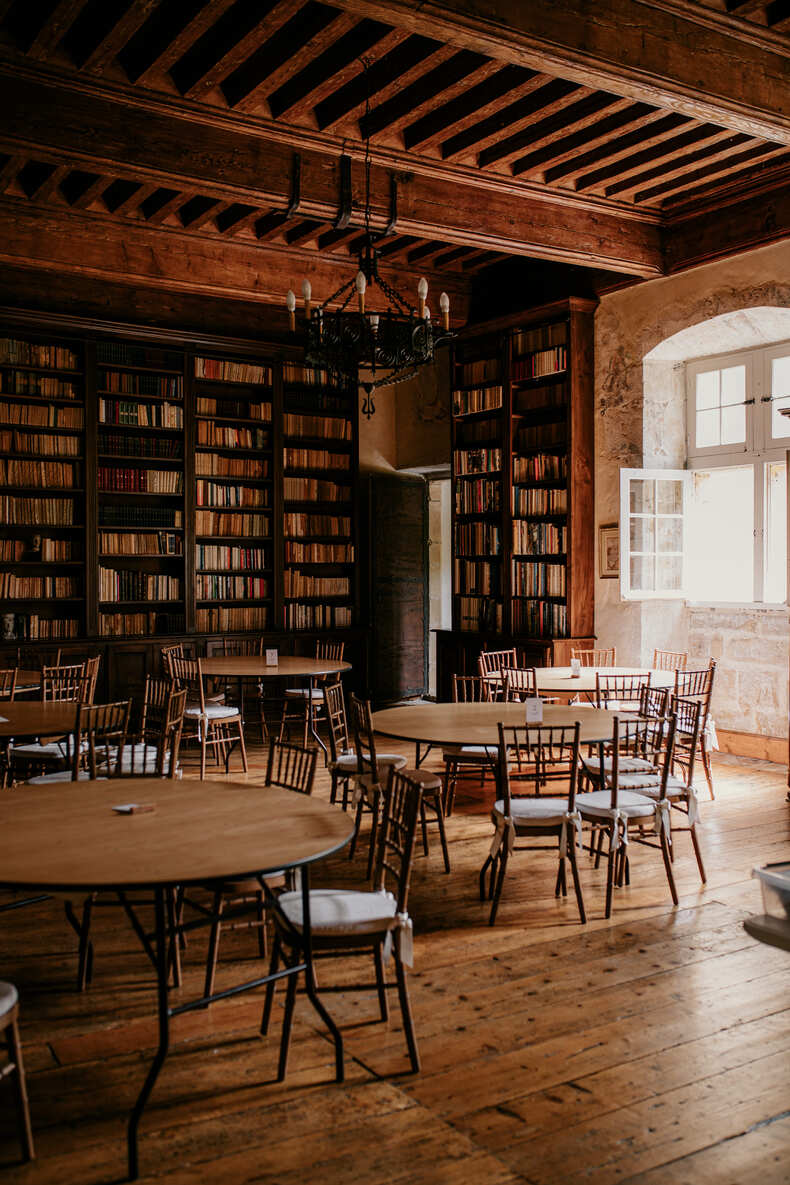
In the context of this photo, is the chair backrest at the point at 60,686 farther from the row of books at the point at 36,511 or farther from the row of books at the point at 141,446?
the row of books at the point at 141,446

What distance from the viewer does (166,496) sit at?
9.10 metres

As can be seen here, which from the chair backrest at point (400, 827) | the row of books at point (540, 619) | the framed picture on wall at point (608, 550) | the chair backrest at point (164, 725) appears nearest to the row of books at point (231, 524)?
the row of books at point (540, 619)

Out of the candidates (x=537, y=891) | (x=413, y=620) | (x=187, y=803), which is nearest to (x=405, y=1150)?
(x=187, y=803)

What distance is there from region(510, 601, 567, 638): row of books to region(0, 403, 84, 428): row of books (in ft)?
13.6

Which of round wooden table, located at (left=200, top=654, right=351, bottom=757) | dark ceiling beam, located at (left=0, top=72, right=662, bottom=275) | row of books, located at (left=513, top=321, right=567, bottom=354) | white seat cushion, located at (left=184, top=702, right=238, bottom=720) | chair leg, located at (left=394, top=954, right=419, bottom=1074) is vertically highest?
dark ceiling beam, located at (left=0, top=72, right=662, bottom=275)

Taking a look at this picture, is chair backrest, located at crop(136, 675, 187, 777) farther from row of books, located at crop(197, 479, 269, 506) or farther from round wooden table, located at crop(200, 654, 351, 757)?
row of books, located at crop(197, 479, 269, 506)

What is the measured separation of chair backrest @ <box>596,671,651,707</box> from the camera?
6.12m

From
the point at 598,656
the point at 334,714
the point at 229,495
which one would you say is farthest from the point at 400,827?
the point at 229,495

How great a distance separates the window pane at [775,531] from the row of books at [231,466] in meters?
4.56

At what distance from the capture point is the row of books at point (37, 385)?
8227mm

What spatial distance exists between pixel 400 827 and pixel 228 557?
640cm

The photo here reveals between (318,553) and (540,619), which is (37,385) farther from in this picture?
(540,619)

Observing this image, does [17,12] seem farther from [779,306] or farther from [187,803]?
[779,306]

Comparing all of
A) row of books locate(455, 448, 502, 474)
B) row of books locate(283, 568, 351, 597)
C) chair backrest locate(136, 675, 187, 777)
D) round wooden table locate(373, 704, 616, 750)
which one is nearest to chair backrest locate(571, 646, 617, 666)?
row of books locate(455, 448, 502, 474)
